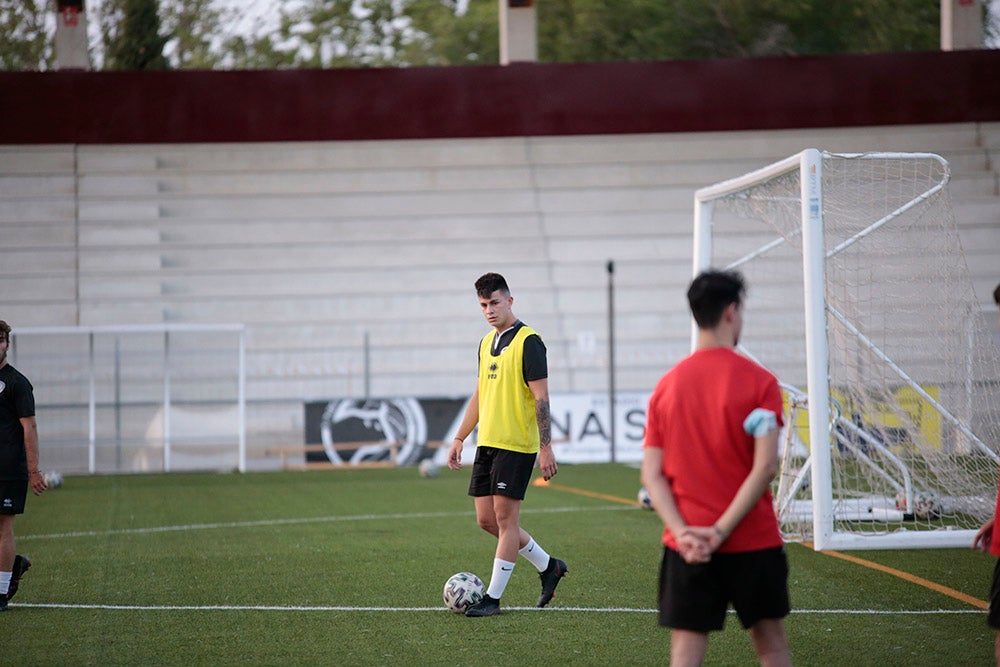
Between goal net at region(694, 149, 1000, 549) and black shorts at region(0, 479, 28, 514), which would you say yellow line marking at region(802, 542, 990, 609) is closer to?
goal net at region(694, 149, 1000, 549)

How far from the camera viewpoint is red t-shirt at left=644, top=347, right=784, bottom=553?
399 centimetres

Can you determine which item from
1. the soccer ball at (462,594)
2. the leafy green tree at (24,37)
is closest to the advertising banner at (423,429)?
the soccer ball at (462,594)

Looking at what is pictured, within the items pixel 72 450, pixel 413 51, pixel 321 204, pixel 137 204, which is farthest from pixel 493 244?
pixel 413 51

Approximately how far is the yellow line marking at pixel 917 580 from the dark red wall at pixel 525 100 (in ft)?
56.1

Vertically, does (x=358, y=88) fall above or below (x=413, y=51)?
below

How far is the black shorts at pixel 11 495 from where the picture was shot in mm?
7258

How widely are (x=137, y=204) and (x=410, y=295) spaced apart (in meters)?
6.04

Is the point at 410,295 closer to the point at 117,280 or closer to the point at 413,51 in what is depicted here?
the point at 117,280

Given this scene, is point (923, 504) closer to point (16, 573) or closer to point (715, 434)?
point (715, 434)

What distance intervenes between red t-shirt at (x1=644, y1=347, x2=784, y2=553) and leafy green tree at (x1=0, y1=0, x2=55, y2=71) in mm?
32715

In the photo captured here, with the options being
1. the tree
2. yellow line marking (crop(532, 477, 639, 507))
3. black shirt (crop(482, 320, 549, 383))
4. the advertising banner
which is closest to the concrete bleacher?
the advertising banner

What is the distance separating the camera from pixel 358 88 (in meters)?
25.4

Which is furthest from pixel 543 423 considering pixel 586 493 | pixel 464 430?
pixel 586 493

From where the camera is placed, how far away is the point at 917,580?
8.20 meters
